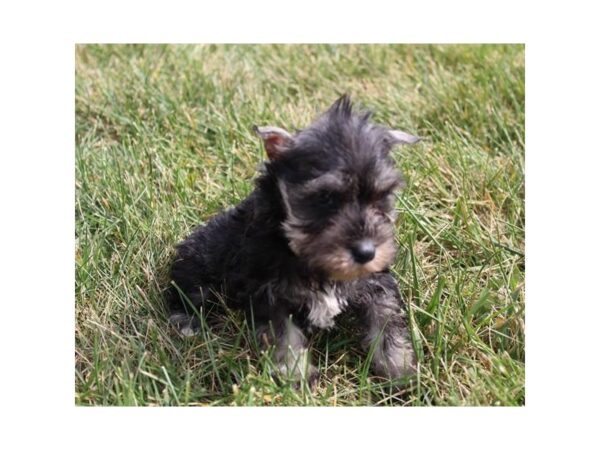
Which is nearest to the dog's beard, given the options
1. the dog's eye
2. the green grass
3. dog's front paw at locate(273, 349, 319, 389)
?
the dog's eye

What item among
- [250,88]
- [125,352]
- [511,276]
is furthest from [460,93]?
[125,352]

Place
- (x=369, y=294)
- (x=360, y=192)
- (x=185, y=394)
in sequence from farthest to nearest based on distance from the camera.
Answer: (x=369, y=294), (x=185, y=394), (x=360, y=192)

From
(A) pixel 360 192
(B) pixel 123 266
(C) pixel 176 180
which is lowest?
(B) pixel 123 266

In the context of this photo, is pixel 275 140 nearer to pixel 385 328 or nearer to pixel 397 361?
pixel 385 328

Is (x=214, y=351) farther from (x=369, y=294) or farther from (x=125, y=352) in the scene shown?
(x=369, y=294)

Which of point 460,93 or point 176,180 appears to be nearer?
point 176,180

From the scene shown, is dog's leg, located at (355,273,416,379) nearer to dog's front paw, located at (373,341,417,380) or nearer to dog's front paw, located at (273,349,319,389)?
dog's front paw, located at (373,341,417,380)

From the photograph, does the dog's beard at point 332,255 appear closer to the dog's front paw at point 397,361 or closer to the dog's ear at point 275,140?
Answer: the dog's ear at point 275,140

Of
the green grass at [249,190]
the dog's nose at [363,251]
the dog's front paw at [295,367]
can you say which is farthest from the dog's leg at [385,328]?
the dog's nose at [363,251]
